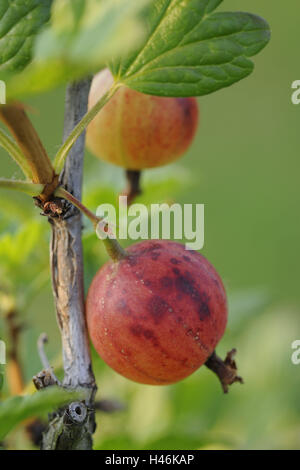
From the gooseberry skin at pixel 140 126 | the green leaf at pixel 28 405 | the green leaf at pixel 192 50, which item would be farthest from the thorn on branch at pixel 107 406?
the green leaf at pixel 192 50

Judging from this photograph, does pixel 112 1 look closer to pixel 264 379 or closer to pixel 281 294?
pixel 264 379

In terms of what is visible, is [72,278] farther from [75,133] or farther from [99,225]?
[75,133]

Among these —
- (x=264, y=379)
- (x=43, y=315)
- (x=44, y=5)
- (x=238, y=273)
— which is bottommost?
(x=264, y=379)

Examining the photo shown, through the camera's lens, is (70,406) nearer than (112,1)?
No

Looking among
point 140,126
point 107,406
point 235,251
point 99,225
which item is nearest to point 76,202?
point 99,225

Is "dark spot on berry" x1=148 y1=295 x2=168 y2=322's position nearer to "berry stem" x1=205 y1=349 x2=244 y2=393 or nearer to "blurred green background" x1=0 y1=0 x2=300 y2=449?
"berry stem" x1=205 y1=349 x2=244 y2=393

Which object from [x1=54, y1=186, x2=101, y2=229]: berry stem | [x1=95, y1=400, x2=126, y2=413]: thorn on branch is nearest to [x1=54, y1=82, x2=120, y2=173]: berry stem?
[x1=54, y1=186, x2=101, y2=229]: berry stem
